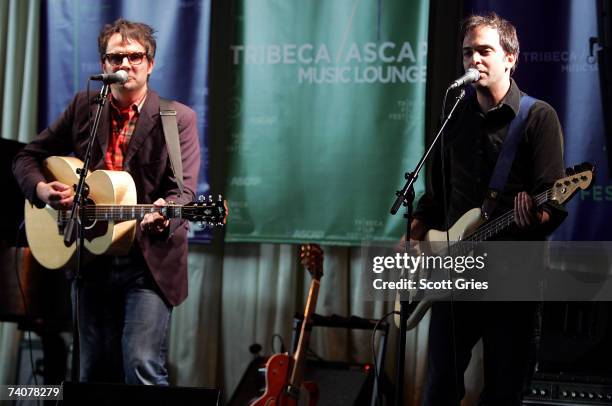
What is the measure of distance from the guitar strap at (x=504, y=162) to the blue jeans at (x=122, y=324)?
4.93 ft

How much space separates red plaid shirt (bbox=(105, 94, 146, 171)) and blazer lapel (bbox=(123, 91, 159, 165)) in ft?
0.13

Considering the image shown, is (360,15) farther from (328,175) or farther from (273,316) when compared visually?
(273,316)

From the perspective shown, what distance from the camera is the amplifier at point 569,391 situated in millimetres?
3469

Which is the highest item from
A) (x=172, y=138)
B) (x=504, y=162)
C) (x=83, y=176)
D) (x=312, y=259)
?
(x=172, y=138)

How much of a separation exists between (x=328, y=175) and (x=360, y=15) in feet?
3.09

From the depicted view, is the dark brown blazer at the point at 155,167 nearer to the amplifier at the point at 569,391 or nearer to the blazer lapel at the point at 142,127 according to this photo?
the blazer lapel at the point at 142,127

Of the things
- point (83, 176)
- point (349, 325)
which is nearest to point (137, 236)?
point (83, 176)

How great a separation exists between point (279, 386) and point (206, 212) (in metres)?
1.08

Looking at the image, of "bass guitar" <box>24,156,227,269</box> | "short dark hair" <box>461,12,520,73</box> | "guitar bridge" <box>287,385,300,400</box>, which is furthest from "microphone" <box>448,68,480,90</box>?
"guitar bridge" <box>287,385,300,400</box>

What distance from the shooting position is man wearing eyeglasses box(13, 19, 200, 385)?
369 centimetres

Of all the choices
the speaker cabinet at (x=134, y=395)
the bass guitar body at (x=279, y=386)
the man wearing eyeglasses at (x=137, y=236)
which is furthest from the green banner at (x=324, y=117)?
the speaker cabinet at (x=134, y=395)

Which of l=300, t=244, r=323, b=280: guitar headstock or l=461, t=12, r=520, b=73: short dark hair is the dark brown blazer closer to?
l=300, t=244, r=323, b=280: guitar headstock

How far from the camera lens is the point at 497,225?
333 centimetres

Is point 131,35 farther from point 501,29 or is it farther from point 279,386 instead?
point 279,386
